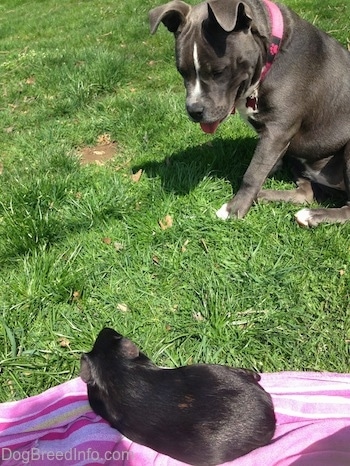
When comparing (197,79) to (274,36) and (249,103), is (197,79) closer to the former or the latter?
(249,103)

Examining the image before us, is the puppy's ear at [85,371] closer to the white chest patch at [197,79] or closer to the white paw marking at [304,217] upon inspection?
the white paw marking at [304,217]

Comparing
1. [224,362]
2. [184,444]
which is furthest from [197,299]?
[184,444]

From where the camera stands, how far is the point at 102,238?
348cm

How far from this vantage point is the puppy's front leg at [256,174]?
3.41 metres

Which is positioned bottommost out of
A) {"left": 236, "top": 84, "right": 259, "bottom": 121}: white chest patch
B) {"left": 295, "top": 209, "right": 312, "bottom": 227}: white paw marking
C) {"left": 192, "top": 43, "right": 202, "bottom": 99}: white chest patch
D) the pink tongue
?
{"left": 295, "top": 209, "right": 312, "bottom": 227}: white paw marking

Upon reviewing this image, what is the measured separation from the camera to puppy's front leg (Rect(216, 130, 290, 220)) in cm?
341

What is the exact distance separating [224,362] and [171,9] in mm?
2346

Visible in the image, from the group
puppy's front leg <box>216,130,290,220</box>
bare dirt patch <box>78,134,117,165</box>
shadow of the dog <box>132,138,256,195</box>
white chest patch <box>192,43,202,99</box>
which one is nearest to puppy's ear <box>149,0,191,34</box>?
white chest patch <box>192,43,202,99</box>

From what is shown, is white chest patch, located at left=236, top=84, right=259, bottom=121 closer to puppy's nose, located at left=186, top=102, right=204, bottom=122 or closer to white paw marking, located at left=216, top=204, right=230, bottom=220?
puppy's nose, located at left=186, top=102, right=204, bottom=122

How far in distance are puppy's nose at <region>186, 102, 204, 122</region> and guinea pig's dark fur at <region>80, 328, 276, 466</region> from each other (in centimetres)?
166

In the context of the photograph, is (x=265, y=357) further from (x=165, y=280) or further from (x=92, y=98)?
(x=92, y=98)

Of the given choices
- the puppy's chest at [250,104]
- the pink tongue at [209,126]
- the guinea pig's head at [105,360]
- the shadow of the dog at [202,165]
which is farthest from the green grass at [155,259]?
the puppy's chest at [250,104]

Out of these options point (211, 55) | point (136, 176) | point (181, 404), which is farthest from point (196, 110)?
point (181, 404)

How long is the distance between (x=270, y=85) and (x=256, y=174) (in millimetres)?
633
